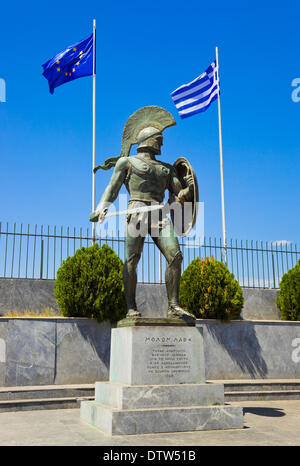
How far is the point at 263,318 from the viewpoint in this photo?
13148mm

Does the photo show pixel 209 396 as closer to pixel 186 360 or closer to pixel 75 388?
pixel 186 360

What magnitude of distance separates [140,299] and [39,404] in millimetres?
4444

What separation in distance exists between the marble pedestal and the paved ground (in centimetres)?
15

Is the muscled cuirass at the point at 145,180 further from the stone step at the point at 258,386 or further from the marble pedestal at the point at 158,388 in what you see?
the stone step at the point at 258,386

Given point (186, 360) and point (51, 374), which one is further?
point (51, 374)

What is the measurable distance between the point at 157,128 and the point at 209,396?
3.95m

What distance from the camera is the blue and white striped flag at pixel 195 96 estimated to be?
14.4 metres

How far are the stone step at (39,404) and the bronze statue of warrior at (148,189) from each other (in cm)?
280

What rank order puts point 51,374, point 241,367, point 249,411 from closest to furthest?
point 249,411, point 51,374, point 241,367

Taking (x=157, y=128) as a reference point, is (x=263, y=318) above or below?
below

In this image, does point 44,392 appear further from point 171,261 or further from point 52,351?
point 171,261

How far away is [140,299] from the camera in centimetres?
1179

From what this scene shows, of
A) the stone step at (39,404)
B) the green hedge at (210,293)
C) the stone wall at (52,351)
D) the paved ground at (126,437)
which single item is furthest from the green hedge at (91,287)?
the paved ground at (126,437)
